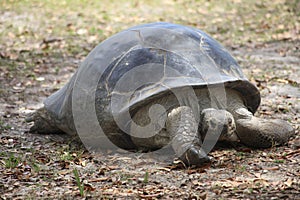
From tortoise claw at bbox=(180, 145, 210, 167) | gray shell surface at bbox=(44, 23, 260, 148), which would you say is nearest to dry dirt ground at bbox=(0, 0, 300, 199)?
tortoise claw at bbox=(180, 145, 210, 167)

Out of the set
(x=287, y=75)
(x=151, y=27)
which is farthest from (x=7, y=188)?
(x=287, y=75)

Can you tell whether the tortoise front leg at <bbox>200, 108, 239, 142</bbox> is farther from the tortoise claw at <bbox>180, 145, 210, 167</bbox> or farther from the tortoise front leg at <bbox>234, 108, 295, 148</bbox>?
the tortoise claw at <bbox>180, 145, 210, 167</bbox>

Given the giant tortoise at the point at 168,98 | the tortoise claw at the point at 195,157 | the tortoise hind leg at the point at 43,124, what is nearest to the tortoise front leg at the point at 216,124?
the giant tortoise at the point at 168,98

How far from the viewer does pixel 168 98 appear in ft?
12.2

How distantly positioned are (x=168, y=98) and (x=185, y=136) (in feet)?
1.16

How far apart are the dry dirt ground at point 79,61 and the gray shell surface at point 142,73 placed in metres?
0.32

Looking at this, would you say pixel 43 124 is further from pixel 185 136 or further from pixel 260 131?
pixel 260 131

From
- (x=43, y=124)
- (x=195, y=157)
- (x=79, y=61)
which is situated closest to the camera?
(x=195, y=157)

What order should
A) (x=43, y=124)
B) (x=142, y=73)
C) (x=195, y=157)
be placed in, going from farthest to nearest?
(x=43, y=124), (x=142, y=73), (x=195, y=157)

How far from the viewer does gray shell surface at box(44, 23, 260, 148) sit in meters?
3.71

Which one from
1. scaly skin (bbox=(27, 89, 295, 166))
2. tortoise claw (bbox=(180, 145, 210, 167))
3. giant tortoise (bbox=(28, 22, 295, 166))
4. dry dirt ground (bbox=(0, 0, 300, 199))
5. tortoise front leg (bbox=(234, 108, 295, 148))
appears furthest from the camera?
tortoise front leg (bbox=(234, 108, 295, 148))

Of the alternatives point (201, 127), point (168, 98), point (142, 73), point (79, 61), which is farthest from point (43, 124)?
point (79, 61)

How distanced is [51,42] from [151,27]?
4.80 meters

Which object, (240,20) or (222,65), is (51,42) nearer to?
(240,20)
